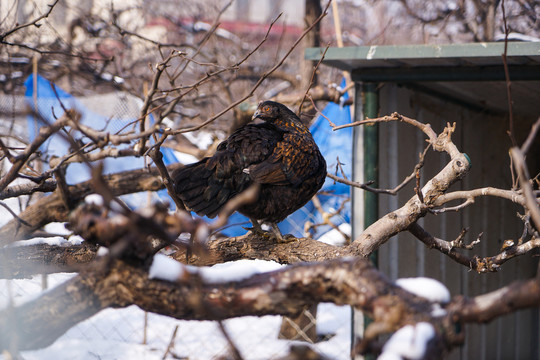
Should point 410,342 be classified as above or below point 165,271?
below

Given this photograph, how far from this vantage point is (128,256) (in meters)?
1.50

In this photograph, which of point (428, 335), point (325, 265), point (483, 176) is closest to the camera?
point (428, 335)

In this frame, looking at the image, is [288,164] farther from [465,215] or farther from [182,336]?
[182,336]

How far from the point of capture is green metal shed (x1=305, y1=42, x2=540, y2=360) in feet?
12.5

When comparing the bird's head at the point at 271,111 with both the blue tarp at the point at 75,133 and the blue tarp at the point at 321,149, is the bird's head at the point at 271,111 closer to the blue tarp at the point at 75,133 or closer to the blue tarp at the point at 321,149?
the blue tarp at the point at 321,149

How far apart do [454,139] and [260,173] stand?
275 centimetres

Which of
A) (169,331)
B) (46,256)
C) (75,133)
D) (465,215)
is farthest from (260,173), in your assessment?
(169,331)

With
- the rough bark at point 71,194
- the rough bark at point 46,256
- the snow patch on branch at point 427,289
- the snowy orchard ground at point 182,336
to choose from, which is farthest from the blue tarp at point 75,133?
the snow patch on branch at point 427,289

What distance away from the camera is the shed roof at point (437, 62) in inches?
140

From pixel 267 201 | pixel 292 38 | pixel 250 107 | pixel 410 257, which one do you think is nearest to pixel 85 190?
pixel 250 107

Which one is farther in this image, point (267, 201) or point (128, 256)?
point (267, 201)

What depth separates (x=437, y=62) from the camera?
3.94 m

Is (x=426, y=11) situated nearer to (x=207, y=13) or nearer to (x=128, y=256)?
(x=207, y=13)

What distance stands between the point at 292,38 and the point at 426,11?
253 inches
